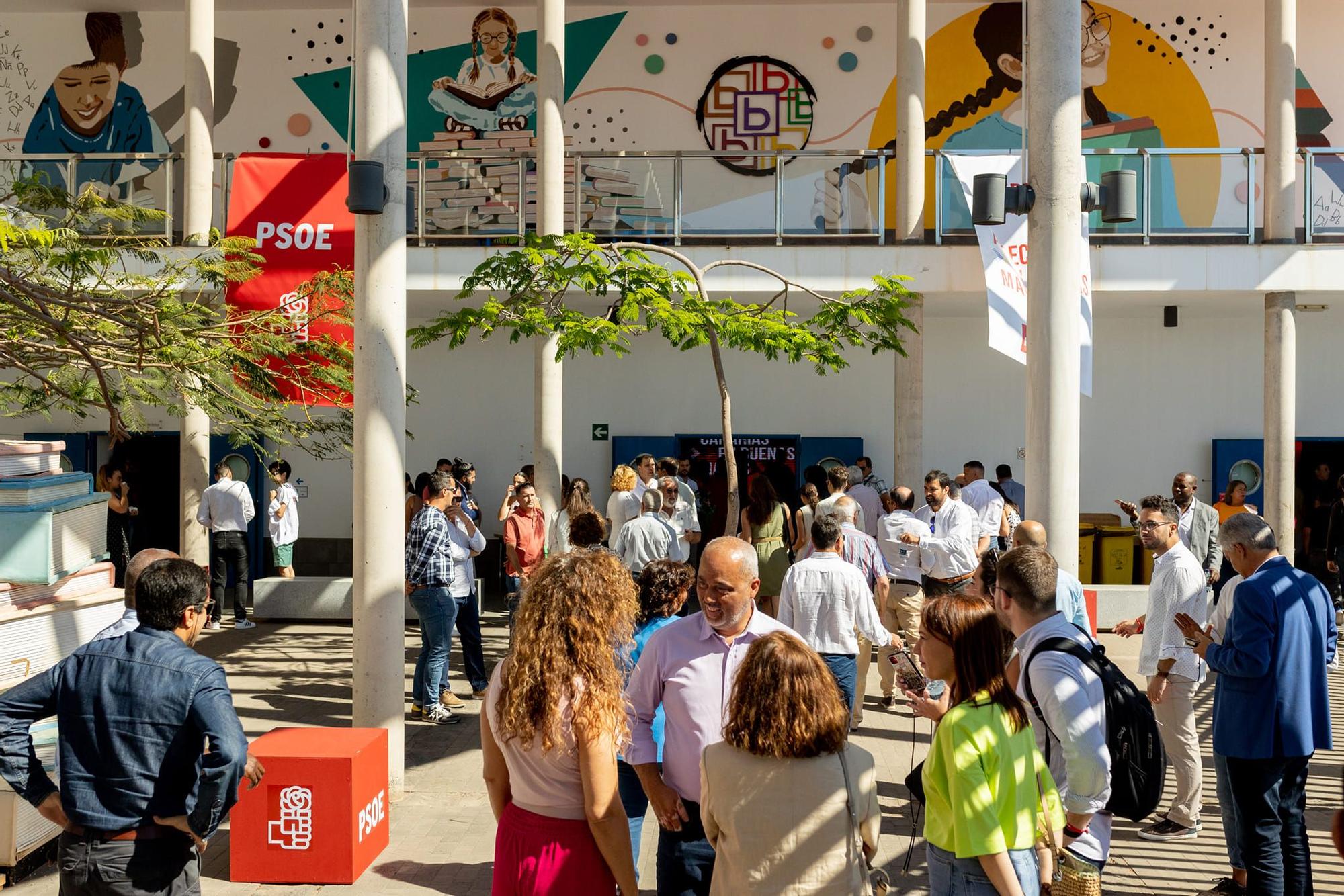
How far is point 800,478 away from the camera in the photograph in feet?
59.6

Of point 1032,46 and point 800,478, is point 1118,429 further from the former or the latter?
point 1032,46

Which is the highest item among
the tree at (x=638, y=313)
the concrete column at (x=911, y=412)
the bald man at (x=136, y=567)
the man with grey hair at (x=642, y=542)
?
the tree at (x=638, y=313)

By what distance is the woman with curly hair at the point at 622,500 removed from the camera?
11.2 m

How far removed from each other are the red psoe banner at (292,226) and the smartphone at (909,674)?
5.62 metres

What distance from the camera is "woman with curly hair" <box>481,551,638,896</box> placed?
11.6ft

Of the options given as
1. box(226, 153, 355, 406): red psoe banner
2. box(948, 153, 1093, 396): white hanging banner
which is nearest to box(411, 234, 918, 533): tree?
box(948, 153, 1093, 396): white hanging banner

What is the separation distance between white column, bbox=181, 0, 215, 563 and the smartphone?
1141 centimetres

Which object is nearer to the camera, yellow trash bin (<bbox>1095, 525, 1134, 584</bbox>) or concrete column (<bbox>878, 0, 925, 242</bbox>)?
concrete column (<bbox>878, 0, 925, 242</bbox>)

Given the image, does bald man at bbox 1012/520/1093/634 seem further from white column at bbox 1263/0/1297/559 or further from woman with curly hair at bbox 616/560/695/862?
white column at bbox 1263/0/1297/559

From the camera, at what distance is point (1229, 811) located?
5441 millimetres

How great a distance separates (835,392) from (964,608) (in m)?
14.8

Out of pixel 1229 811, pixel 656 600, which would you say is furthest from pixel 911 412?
pixel 656 600

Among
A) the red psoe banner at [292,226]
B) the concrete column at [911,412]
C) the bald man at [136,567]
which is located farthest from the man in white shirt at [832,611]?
the concrete column at [911,412]

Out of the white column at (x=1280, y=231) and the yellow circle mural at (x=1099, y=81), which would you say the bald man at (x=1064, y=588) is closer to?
the white column at (x=1280, y=231)
